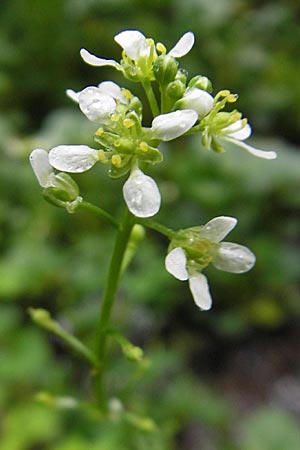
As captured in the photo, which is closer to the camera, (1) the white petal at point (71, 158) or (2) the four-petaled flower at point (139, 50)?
(1) the white petal at point (71, 158)

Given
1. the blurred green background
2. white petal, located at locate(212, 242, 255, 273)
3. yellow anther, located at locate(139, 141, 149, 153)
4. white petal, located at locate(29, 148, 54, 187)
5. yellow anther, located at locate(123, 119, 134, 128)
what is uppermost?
yellow anther, located at locate(123, 119, 134, 128)

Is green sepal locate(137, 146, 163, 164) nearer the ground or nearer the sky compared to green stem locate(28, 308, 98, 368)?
nearer the sky

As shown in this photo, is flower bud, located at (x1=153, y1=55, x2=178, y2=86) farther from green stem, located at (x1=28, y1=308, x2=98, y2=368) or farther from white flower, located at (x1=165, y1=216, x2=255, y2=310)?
green stem, located at (x1=28, y1=308, x2=98, y2=368)

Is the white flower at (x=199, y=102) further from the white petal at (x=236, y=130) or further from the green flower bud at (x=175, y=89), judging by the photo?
the white petal at (x=236, y=130)

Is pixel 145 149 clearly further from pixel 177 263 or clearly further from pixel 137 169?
pixel 177 263

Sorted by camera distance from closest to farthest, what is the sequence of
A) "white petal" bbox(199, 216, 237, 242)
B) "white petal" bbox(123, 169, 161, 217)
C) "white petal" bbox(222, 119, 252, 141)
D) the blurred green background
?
"white petal" bbox(123, 169, 161, 217) < "white petal" bbox(199, 216, 237, 242) < "white petal" bbox(222, 119, 252, 141) < the blurred green background

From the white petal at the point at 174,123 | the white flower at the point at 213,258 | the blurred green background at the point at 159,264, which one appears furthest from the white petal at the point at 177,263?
the blurred green background at the point at 159,264

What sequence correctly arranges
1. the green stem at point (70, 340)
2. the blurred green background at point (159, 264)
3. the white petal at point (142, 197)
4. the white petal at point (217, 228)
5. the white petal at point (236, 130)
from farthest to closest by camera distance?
the blurred green background at point (159, 264), the green stem at point (70, 340), the white petal at point (236, 130), the white petal at point (217, 228), the white petal at point (142, 197)

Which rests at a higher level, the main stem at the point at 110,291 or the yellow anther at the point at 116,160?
the yellow anther at the point at 116,160

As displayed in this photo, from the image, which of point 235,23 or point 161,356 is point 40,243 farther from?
point 235,23

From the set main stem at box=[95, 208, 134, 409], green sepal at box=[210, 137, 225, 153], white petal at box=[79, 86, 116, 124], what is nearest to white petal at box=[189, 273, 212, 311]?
main stem at box=[95, 208, 134, 409]
